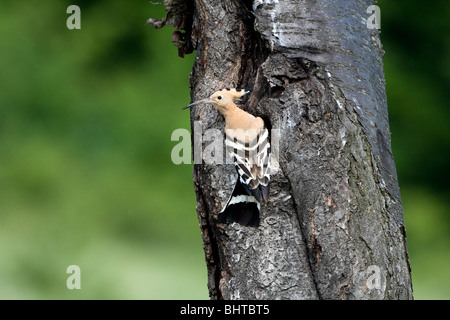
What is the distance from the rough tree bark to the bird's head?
0.04 metres

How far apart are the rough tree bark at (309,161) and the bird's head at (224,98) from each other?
0.04m

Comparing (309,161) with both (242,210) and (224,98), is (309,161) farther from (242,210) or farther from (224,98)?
(224,98)

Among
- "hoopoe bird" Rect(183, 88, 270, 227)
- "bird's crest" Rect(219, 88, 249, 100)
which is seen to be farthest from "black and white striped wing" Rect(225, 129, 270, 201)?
"bird's crest" Rect(219, 88, 249, 100)

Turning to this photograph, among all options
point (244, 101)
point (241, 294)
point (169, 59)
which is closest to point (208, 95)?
point (244, 101)

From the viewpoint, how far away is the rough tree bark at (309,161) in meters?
2.46

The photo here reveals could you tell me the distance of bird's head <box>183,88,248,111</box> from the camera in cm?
270

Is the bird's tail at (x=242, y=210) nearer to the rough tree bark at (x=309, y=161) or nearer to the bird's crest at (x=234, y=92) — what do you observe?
the rough tree bark at (x=309, y=161)

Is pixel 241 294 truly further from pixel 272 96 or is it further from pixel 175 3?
pixel 175 3

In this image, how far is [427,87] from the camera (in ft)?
15.5

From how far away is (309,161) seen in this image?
255 centimetres

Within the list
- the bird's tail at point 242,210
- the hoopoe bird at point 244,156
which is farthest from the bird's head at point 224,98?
the bird's tail at point 242,210

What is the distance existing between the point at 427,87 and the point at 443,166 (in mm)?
488

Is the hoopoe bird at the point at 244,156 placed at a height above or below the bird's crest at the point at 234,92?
below

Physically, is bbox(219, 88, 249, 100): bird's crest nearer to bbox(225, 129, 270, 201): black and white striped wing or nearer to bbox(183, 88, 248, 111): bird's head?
bbox(183, 88, 248, 111): bird's head
